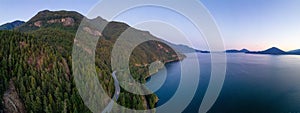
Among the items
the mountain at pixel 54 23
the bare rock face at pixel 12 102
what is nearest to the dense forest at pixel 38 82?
the bare rock face at pixel 12 102

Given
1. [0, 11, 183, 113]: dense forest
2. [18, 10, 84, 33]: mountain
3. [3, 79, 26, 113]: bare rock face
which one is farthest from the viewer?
[18, 10, 84, 33]: mountain

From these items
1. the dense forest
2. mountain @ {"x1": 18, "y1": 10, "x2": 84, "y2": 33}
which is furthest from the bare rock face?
mountain @ {"x1": 18, "y1": 10, "x2": 84, "y2": 33}

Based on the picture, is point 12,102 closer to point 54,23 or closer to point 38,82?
point 38,82

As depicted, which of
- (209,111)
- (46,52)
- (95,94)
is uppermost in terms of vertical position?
(46,52)

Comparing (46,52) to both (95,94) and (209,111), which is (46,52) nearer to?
(95,94)

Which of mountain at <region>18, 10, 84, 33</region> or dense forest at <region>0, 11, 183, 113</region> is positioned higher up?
mountain at <region>18, 10, 84, 33</region>

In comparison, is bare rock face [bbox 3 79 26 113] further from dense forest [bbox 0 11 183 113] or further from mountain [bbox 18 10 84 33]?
mountain [bbox 18 10 84 33]

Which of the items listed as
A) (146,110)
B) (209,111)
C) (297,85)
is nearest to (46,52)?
(146,110)

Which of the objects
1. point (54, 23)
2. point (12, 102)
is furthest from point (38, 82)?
point (54, 23)

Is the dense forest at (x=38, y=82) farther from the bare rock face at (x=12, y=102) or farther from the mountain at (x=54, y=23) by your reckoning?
the mountain at (x=54, y=23)
